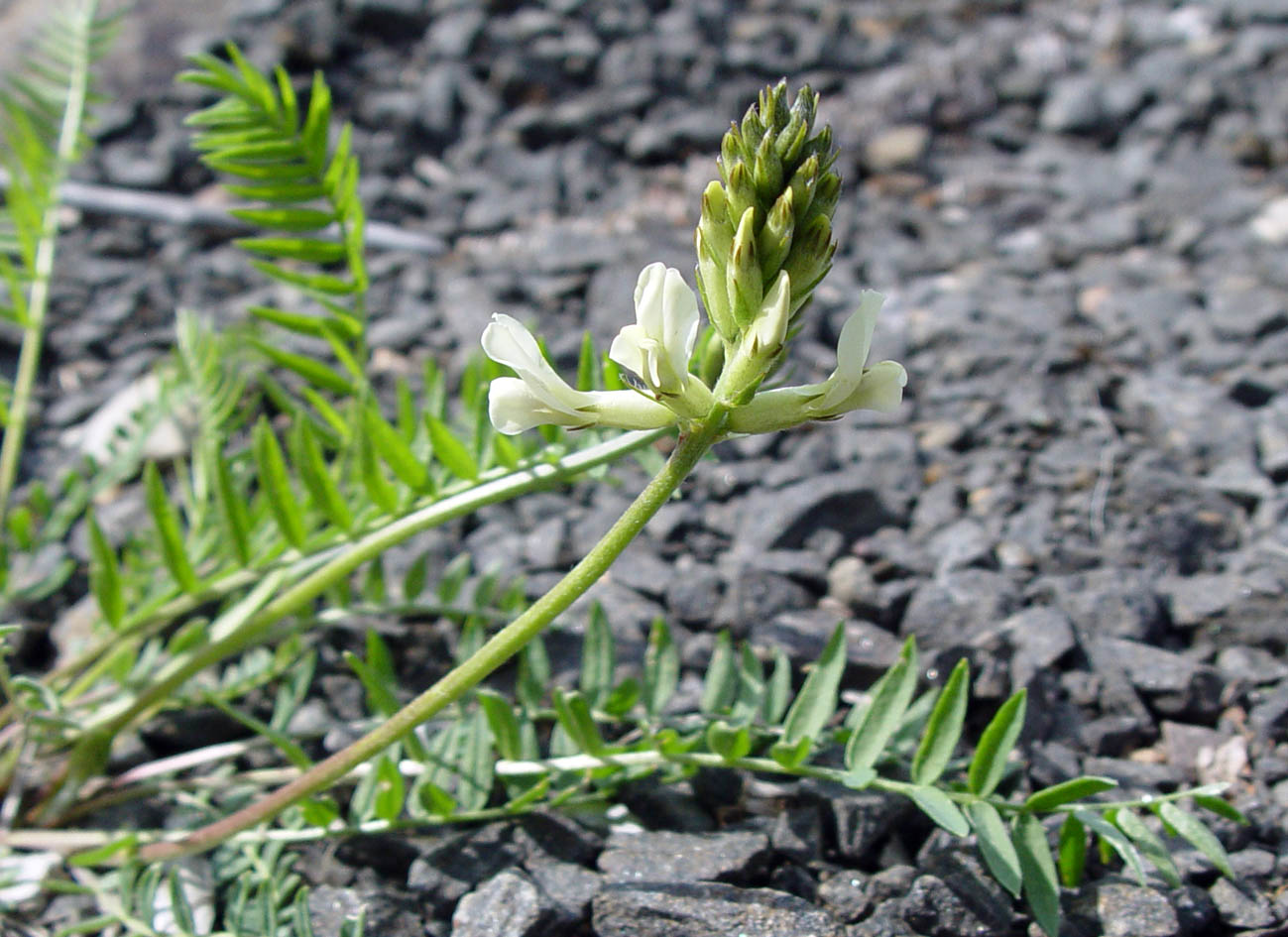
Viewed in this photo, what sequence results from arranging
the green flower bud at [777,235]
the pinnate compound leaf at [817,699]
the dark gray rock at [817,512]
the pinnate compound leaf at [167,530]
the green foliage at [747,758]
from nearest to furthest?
the green flower bud at [777,235] → the green foliage at [747,758] → the pinnate compound leaf at [817,699] → the pinnate compound leaf at [167,530] → the dark gray rock at [817,512]

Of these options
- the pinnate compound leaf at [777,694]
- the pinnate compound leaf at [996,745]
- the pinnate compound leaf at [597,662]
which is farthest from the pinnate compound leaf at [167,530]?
the pinnate compound leaf at [996,745]

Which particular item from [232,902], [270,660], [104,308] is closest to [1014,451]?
[270,660]

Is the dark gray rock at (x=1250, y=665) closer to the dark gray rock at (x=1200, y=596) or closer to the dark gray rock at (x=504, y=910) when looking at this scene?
the dark gray rock at (x=1200, y=596)

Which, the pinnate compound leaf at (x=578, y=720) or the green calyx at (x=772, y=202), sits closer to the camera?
the green calyx at (x=772, y=202)

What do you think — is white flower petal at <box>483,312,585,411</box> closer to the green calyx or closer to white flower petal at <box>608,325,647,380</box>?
white flower petal at <box>608,325,647,380</box>

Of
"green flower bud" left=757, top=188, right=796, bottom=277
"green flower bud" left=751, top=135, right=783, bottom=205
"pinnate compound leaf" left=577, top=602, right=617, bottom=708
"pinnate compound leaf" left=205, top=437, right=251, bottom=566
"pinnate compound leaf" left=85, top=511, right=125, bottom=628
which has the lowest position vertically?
"pinnate compound leaf" left=577, top=602, right=617, bottom=708

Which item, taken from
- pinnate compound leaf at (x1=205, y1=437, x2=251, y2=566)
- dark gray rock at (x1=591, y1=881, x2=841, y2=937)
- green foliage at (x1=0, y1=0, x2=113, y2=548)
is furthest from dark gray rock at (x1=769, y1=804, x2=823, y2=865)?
green foliage at (x1=0, y1=0, x2=113, y2=548)
